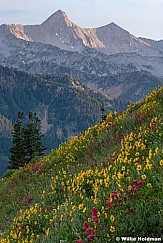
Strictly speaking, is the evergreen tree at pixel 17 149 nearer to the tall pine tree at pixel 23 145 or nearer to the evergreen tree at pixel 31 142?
the tall pine tree at pixel 23 145

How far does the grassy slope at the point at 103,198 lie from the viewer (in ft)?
18.4

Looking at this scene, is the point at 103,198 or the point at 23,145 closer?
the point at 103,198

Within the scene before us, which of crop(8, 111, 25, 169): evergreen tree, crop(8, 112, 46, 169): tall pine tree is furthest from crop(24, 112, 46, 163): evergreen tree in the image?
crop(8, 111, 25, 169): evergreen tree

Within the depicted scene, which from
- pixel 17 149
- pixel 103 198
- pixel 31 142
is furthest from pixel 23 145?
pixel 103 198

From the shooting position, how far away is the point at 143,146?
31.3 ft

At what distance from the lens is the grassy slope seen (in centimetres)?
561

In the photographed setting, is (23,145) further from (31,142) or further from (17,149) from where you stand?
(17,149)

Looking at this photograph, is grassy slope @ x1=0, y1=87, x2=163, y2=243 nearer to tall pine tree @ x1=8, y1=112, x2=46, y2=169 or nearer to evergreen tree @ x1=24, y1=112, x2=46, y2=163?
tall pine tree @ x1=8, y1=112, x2=46, y2=169

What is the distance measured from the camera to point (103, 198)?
6922 mm

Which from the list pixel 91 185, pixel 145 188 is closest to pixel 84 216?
pixel 145 188

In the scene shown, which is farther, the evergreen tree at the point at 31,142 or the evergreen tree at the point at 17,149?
the evergreen tree at the point at 31,142

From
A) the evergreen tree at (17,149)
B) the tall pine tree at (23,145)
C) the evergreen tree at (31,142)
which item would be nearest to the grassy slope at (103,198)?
Answer: the evergreen tree at (17,149)

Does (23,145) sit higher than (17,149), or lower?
higher

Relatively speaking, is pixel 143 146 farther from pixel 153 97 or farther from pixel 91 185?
pixel 153 97
